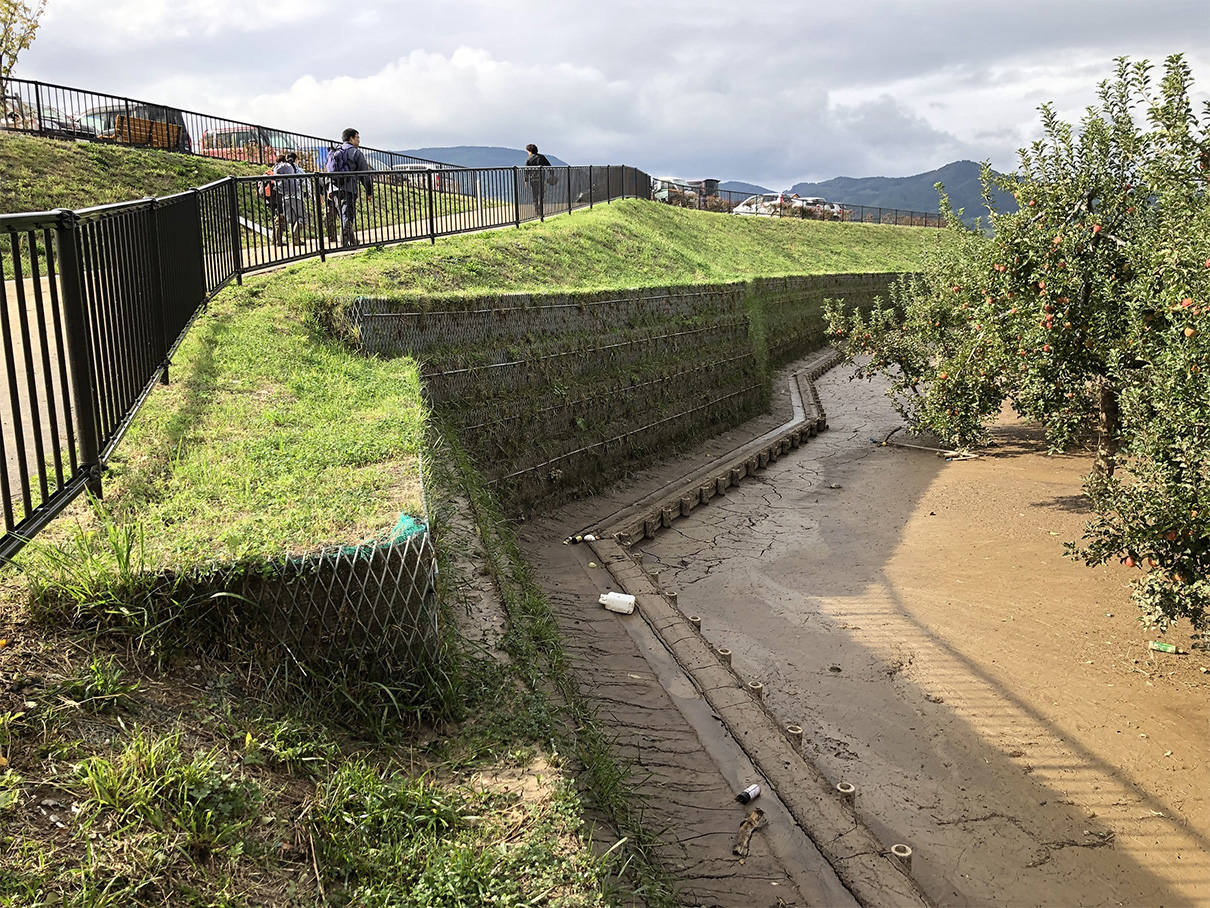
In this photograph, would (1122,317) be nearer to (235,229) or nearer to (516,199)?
(235,229)

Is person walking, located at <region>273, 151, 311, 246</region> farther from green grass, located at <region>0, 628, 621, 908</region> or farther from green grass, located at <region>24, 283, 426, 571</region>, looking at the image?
green grass, located at <region>0, 628, 621, 908</region>

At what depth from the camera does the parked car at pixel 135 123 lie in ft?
73.6

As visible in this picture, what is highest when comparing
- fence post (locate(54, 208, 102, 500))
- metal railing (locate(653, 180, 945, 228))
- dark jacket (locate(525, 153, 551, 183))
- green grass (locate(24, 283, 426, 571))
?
metal railing (locate(653, 180, 945, 228))

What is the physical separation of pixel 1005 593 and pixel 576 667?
5684mm

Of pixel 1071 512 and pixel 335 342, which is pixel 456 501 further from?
pixel 1071 512

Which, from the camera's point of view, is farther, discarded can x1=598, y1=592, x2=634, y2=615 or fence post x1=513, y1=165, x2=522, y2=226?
fence post x1=513, y1=165, x2=522, y2=226

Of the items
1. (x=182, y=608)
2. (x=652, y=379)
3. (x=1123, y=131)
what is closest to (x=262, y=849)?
(x=182, y=608)

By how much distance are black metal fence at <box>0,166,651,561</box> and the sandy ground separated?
5584mm

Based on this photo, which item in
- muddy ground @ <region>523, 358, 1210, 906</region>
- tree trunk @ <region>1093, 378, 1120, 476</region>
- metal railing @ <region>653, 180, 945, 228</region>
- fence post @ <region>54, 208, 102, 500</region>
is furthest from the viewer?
metal railing @ <region>653, 180, 945, 228</region>

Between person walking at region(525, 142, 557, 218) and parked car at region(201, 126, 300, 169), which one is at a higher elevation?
parked car at region(201, 126, 300, 169)

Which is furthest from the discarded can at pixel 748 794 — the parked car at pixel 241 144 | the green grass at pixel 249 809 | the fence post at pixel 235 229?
the parked car at pixel 241 144

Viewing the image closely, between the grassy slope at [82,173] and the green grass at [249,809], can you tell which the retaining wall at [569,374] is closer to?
the green grass at [249,809]

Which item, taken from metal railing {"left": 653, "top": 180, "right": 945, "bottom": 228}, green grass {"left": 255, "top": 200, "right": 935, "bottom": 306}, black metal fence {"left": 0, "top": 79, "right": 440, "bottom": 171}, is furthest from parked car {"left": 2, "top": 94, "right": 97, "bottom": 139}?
metal railing {"left": 653, "top": 180, "right": 945, "bottom": 228}

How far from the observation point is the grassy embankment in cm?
273
